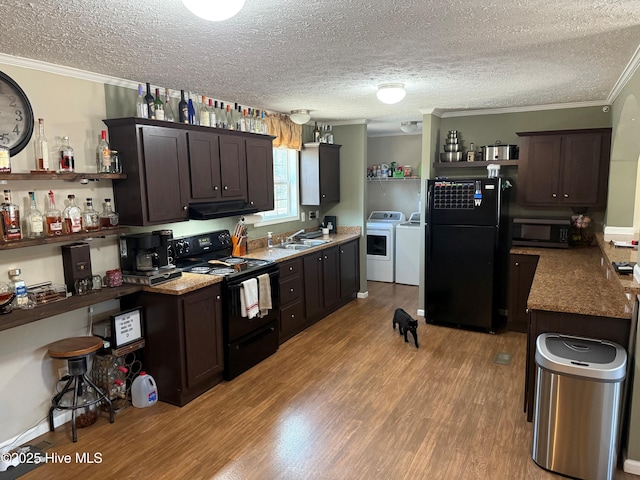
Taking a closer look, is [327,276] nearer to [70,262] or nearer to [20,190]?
[70,262]

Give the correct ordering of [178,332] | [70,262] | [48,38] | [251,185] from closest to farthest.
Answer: [48,38], [70,262], [178,332], [251,185]

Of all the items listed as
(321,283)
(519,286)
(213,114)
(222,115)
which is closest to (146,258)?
(213,114)

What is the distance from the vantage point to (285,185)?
548 centimetres

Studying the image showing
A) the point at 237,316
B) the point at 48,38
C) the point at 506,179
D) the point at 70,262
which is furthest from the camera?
the point at 506,179

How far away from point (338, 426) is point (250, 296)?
1.26 metres

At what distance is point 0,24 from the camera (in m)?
2.09

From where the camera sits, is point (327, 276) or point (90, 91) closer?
point (90, 91)

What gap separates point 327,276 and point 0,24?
377cm

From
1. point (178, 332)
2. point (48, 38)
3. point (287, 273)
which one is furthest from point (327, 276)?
point (48, 38)

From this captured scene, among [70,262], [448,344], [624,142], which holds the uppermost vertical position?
[624,142]

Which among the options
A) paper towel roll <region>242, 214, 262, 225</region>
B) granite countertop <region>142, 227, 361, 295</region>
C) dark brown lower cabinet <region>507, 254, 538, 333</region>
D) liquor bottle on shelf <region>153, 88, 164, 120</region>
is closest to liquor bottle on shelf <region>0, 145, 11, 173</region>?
liquor bottle on shelf <region>153, 88, 164, 120</region>

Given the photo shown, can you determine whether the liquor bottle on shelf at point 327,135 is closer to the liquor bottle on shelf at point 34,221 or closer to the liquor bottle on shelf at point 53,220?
the liquor bottle on shelf at point 53,220

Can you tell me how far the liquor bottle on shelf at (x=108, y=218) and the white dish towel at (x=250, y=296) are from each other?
108 cm

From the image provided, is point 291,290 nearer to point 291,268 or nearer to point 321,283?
point 291,268
